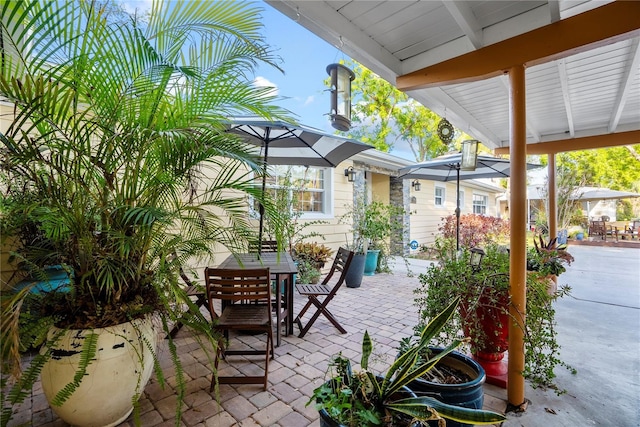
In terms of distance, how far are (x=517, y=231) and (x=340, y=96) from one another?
1.65 m

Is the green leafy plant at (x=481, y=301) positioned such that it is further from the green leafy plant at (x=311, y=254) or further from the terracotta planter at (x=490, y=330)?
the green leafy plant at (x=311, y=254)

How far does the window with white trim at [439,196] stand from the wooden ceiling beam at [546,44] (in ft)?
30.3

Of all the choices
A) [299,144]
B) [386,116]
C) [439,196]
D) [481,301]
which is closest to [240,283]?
[481,301]

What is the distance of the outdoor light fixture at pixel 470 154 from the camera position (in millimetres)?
4145

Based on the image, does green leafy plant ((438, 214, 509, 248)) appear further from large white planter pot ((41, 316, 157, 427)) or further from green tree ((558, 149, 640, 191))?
large white planter pot ((41, 316, 157, 427))

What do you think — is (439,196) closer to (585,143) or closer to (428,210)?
(428,210)

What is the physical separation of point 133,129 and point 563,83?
390 centimetres

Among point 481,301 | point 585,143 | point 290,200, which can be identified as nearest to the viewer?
point 481,301

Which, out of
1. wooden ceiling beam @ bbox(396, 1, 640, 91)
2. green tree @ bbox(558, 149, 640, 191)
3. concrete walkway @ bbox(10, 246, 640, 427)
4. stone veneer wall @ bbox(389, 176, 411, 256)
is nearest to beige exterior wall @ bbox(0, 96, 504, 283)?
stone veneer wall @ bbox(389, 176, 411, 256)

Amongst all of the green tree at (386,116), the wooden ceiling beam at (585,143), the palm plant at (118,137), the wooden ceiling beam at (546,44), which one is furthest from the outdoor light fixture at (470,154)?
the green tree at (386,116)

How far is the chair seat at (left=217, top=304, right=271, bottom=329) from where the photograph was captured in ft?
7.66

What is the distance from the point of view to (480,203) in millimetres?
15242

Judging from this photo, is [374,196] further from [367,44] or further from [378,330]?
[367,44]

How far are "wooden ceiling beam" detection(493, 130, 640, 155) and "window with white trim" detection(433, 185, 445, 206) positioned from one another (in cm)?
575
